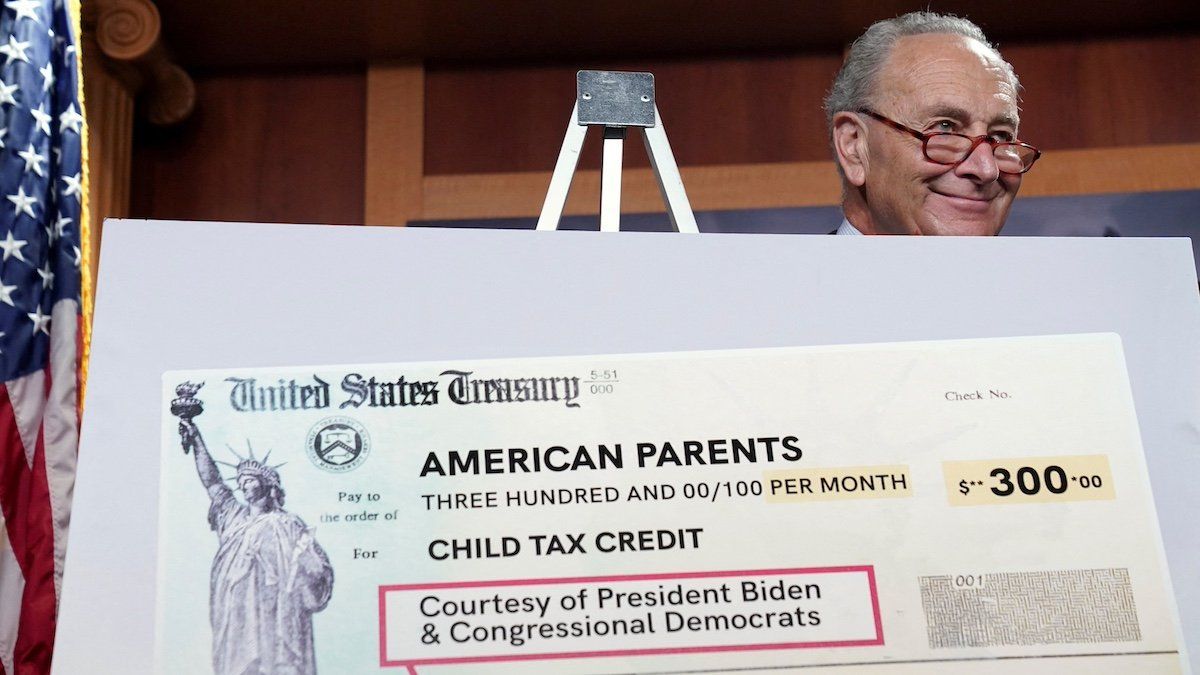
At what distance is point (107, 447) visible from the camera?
0.90 m

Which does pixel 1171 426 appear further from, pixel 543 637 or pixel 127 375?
pixel 127 375

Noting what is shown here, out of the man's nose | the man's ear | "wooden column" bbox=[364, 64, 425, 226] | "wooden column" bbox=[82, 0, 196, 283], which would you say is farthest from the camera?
"wooden column" bbox=[364, 64, 425, 226]

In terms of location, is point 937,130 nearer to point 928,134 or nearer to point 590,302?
point 928,134

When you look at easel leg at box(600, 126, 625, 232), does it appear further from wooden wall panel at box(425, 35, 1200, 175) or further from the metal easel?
wooden wall panel at box(425, 35, 1200, 175)

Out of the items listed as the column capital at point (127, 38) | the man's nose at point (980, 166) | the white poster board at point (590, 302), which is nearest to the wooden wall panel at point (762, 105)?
the column capital at point (127, 38)

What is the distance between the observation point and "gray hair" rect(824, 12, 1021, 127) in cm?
180

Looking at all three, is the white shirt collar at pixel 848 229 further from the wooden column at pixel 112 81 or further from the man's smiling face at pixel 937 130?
the wooden column at pixel 112 81

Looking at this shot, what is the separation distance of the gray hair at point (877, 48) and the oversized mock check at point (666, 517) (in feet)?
3.15

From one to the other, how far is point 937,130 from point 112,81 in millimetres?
2054

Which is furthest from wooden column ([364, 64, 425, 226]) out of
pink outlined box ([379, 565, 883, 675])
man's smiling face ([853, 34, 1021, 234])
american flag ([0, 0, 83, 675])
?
pink outlined box ([379, 565, 883, 675])

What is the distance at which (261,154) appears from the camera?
9.96ft

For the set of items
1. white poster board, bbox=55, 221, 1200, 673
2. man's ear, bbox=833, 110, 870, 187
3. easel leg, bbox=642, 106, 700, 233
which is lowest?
white poster board, bbox=55, 221, 1200, 673

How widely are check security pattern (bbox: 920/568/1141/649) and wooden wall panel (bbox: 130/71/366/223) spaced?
235 centimetres

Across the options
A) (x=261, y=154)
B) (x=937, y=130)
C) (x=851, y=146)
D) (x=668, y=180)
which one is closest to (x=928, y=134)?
(x=937, y=130)
